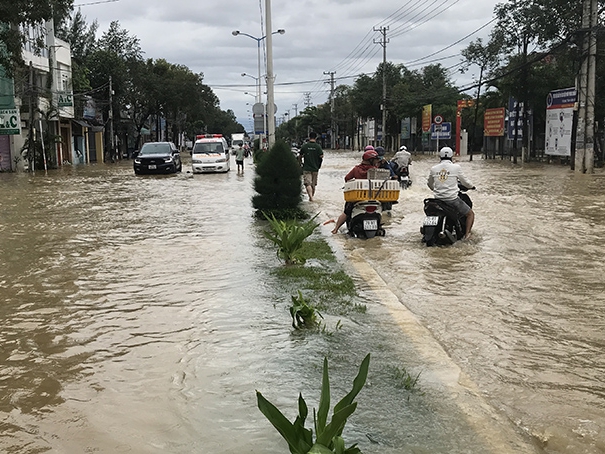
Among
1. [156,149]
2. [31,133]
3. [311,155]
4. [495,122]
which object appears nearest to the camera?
[311,155]

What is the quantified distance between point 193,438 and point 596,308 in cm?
443

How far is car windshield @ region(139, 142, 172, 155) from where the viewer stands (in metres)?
31.5

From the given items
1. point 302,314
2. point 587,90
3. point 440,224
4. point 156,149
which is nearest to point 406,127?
point 156,149

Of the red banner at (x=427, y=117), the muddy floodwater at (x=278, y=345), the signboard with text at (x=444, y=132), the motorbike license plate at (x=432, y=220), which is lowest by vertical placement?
the muddy floodwater at (x=278, y=345)

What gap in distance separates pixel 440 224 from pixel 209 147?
75.4 feet

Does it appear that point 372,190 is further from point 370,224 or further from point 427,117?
point 427,117

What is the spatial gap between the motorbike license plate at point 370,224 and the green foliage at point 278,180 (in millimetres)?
2021

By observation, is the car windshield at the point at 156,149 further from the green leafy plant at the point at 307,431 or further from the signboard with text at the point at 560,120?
the green leafy plant at the point at 307,431

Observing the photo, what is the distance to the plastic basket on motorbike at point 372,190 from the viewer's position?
10320 mm

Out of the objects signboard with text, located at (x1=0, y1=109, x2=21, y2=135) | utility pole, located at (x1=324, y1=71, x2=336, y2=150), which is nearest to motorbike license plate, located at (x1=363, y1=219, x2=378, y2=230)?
signboard with text, located at (x1=0, y1=109, x2=21, y2=135)

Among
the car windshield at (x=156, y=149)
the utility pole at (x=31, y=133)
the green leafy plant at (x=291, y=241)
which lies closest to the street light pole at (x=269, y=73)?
the car windshield at (x=156, y=149)

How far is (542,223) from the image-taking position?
41.1 ft

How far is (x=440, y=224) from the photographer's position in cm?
1001

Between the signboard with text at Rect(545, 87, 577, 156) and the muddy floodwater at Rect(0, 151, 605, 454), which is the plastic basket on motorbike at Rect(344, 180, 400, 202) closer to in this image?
the muddy floodwater at Rect(0, 151, 605, 454)
